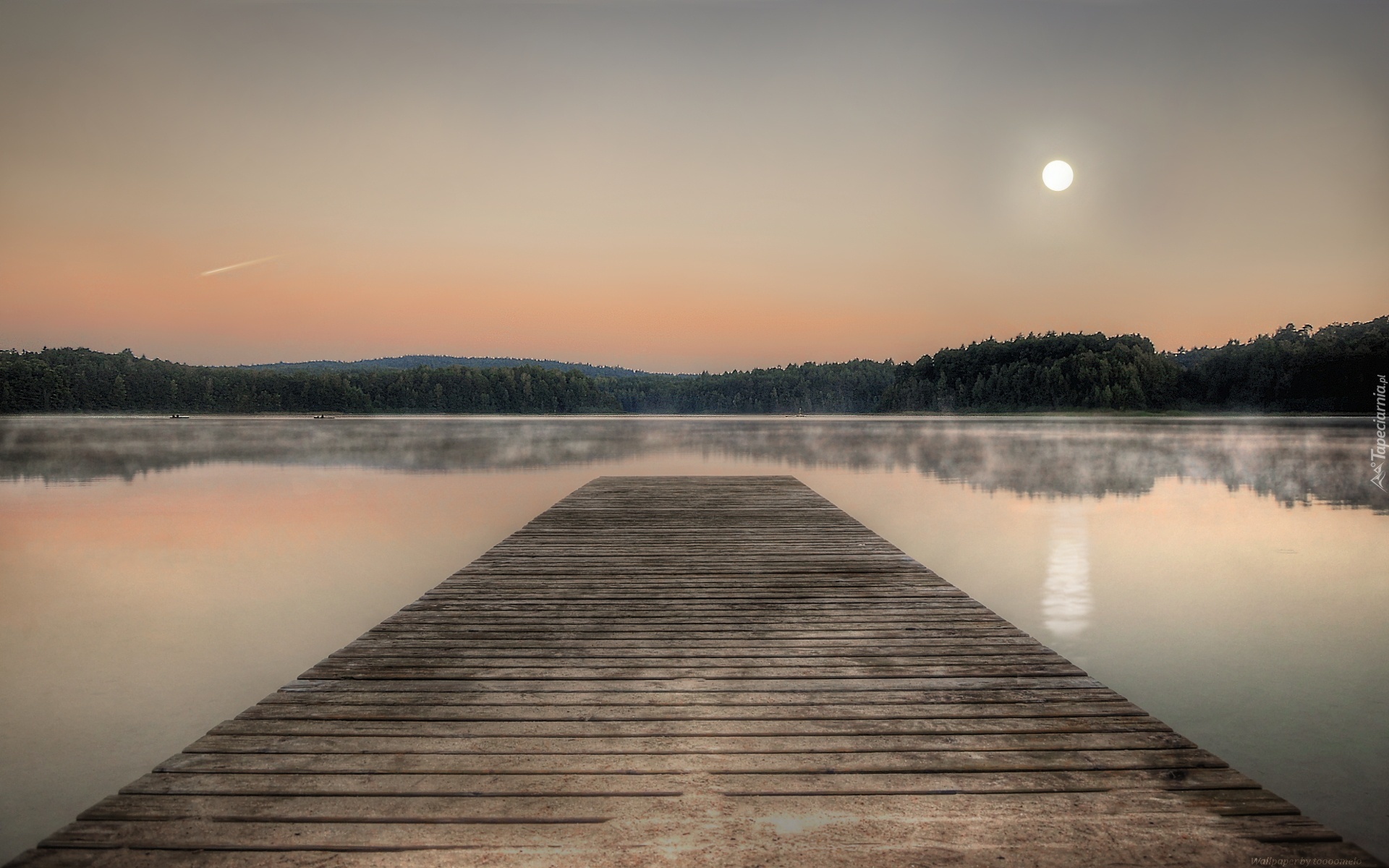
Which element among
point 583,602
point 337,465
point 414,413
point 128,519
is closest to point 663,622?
point 583,602

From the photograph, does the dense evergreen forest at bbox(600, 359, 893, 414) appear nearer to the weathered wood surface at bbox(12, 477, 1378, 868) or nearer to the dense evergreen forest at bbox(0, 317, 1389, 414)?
the dense evergreen forest at bbox(0, 317, 1389, 414)

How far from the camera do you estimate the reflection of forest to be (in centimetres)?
1780

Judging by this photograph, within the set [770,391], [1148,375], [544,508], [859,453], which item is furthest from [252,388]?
[1148,375]

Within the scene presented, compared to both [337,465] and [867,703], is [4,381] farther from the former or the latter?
[867,703]

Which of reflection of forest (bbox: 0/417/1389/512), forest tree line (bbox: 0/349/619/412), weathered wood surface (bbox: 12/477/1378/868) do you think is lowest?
reflection of forest (bbox: 0/417/1389/512)

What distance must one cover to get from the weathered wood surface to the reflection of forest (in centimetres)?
1322

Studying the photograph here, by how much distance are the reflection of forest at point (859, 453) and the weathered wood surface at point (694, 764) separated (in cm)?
1322

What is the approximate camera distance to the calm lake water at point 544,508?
3951mm

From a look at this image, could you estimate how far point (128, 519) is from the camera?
1166 cm

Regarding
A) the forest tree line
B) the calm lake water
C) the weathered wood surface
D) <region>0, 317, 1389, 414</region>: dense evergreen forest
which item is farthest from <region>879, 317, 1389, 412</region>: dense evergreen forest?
the weathered wood surface

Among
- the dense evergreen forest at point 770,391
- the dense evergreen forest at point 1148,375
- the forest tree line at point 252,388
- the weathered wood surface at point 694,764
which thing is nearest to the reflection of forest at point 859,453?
the weathered wood surface at point 694,764

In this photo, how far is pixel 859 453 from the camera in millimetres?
26938

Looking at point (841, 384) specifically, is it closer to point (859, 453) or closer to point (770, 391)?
point (770, 391)

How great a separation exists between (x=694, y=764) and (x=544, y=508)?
10511mm
